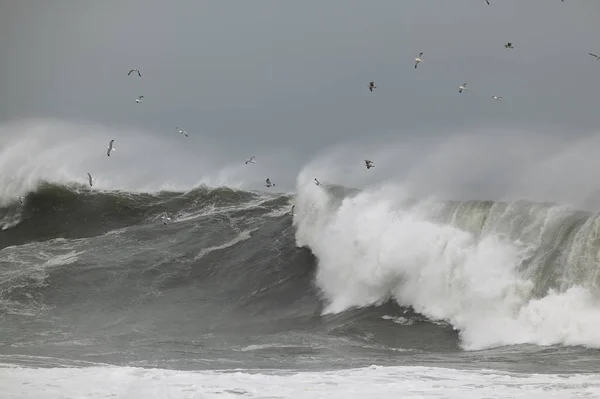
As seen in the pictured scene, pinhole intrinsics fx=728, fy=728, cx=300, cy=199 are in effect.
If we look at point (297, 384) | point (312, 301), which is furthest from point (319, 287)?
point (297, 384)

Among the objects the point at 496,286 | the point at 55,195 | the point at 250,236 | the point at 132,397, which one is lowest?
the point at 132,397

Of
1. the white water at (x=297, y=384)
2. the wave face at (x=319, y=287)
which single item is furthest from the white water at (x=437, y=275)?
the white water at (x=297, y=384)

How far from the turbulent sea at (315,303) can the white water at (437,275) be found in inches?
1.6

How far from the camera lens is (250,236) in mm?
25031

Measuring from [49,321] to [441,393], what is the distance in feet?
40.1

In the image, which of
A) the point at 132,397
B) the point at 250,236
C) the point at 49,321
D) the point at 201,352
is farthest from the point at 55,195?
the point at 132,397

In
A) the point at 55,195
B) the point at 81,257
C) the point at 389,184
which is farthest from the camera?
the point at 55,195

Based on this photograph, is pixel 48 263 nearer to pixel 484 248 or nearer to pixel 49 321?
pixel 49 321

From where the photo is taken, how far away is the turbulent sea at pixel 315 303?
998 centimetres

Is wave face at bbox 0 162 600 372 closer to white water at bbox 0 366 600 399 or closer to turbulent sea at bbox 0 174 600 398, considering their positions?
turbulent sea at bbox 0 174 600 398

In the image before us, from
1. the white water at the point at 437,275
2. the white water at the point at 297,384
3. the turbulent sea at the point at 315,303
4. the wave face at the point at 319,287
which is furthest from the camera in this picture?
the white water at the point at 437,275

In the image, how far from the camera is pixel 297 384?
31.7ft

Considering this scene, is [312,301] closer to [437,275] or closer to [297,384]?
[437,275]

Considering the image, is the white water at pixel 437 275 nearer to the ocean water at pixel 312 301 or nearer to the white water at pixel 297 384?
the ocean water at pixel 312 301
